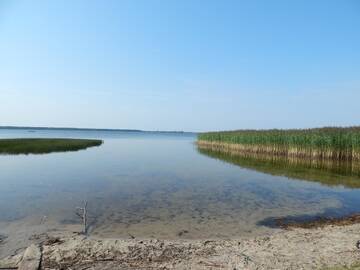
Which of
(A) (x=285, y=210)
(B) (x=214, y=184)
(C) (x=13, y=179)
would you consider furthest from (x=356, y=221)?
(C) (x=13, y=179)

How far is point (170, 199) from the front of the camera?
14.4m

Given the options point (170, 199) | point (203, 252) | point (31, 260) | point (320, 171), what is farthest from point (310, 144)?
point (31, 260)

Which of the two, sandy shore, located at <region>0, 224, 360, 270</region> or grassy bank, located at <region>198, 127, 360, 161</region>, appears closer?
sandy shore, located at <region>0, 224, 360, 270</region>

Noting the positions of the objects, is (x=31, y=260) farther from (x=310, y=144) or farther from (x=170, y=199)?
(x=310, y=144)

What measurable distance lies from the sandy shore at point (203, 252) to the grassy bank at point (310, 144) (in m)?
20.1

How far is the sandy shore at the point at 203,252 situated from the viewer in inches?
252

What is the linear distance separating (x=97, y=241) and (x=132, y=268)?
2.18 meters

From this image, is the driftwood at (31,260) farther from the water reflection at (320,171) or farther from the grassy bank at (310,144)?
the grassy bank at (310,144)

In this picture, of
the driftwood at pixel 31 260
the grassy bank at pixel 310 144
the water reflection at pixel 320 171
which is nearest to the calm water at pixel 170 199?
the water reflection at pixel 320 171

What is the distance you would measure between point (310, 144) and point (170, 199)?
19.3 metres

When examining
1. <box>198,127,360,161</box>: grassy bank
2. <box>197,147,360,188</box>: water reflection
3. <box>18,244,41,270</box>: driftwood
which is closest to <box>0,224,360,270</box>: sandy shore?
<box>18,244,41,270</box>: driftwood

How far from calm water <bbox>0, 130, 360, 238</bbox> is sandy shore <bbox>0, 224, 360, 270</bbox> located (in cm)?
133

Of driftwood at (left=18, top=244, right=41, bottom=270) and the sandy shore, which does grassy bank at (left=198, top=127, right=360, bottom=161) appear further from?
driftwood at (left=18, top=244, right=41, bottom=270)

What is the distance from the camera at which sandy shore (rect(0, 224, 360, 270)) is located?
641 cm
